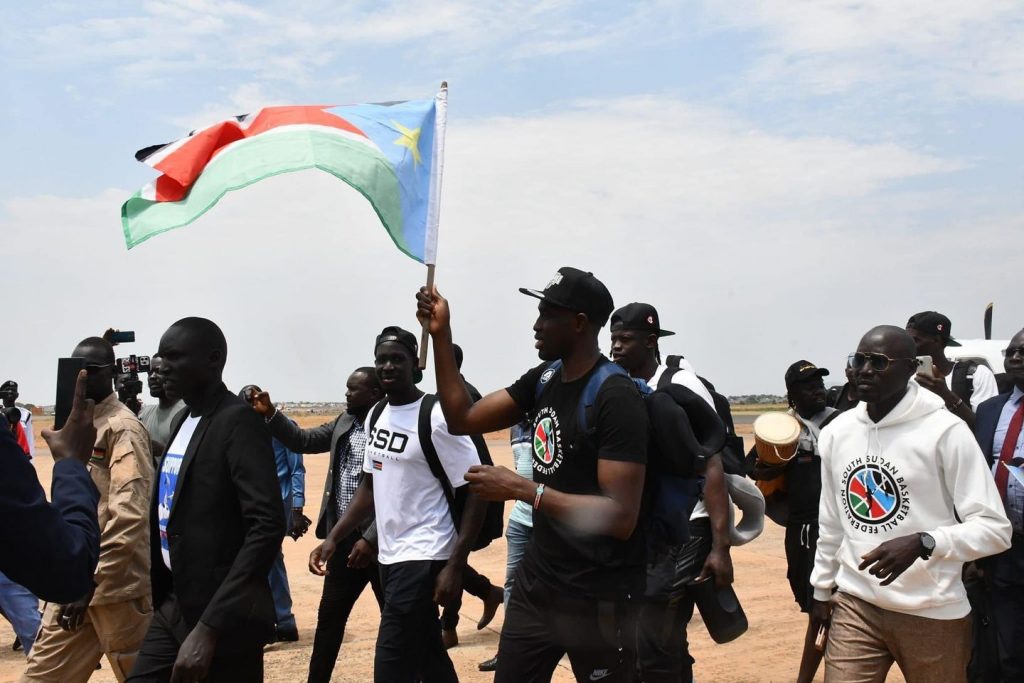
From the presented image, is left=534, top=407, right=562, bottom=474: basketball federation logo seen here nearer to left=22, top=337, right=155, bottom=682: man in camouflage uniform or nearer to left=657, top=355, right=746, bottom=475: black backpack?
left=657, top=355, right=746, bottom=475: black backpack

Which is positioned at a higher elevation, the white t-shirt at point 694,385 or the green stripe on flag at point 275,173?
the green stripe on flag at point 275,173

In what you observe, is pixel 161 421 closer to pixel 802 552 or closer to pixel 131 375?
pixel 131 375

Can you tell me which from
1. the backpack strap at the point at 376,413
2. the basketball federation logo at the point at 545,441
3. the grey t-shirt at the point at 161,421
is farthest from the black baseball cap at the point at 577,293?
the grey t-shirt at the point at 161,421

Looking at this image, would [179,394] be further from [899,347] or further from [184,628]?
[899,347]

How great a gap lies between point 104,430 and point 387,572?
5.23 ft

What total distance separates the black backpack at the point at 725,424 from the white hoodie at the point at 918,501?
41.8 inches

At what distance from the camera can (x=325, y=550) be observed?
254 inches

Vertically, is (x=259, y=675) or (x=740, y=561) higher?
(x=259, y=675)

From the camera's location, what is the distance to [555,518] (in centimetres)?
437

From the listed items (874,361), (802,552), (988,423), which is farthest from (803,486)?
(874,361)

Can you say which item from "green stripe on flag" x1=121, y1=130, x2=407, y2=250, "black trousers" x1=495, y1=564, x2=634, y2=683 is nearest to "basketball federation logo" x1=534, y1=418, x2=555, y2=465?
"black trousers" x1=495, y1=564, x2=634, y2=683

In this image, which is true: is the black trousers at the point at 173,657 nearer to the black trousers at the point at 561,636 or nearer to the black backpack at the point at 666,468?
the black trousers at the point at 561,636

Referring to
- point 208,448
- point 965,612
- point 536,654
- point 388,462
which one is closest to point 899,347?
point 965,612

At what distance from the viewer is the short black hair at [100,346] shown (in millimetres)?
6035
